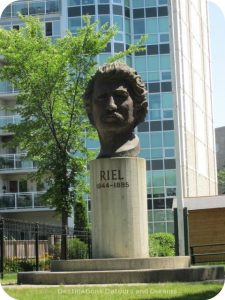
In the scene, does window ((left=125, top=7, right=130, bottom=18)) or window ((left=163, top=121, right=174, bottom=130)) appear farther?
window ((left=125, top=7, right=130, bottom=18))

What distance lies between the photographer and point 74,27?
49438mm

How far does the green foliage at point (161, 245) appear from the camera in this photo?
24542 millimetres

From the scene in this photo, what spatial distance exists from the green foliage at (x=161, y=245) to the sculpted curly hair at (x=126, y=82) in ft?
32.1

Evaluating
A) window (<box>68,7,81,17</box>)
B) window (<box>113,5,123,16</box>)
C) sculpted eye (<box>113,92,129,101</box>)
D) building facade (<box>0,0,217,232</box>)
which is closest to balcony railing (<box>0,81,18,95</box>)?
building facade (<box>0,0,217,232</box>)

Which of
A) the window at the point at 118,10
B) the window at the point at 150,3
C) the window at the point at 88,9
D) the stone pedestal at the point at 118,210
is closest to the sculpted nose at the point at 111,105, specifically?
the stone pedestal at the point at 118,210

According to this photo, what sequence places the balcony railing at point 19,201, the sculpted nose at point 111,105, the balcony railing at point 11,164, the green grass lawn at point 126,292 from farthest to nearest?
the balcony railing at point 11,164 < the balcony railing at point 19,201 < the sculpted nose at point 111,105 < the green grass lawn at point 126,292

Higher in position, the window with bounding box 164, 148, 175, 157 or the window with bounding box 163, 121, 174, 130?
the window with bounding box 163, 121, 174, 130

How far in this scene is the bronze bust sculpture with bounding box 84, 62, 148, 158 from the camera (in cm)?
1423

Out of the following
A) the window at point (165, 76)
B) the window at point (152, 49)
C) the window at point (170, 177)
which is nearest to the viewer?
the window at point (170, 177)

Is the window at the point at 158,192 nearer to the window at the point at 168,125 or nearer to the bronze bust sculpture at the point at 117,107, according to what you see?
the window at the point at 168,125

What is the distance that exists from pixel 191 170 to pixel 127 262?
37.8m

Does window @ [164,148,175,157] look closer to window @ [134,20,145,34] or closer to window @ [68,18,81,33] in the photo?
window @ [134,20,145,34]

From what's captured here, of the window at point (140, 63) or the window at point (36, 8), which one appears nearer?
the window at point (140, 63)

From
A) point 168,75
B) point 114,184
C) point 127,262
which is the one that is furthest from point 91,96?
point 168,75
